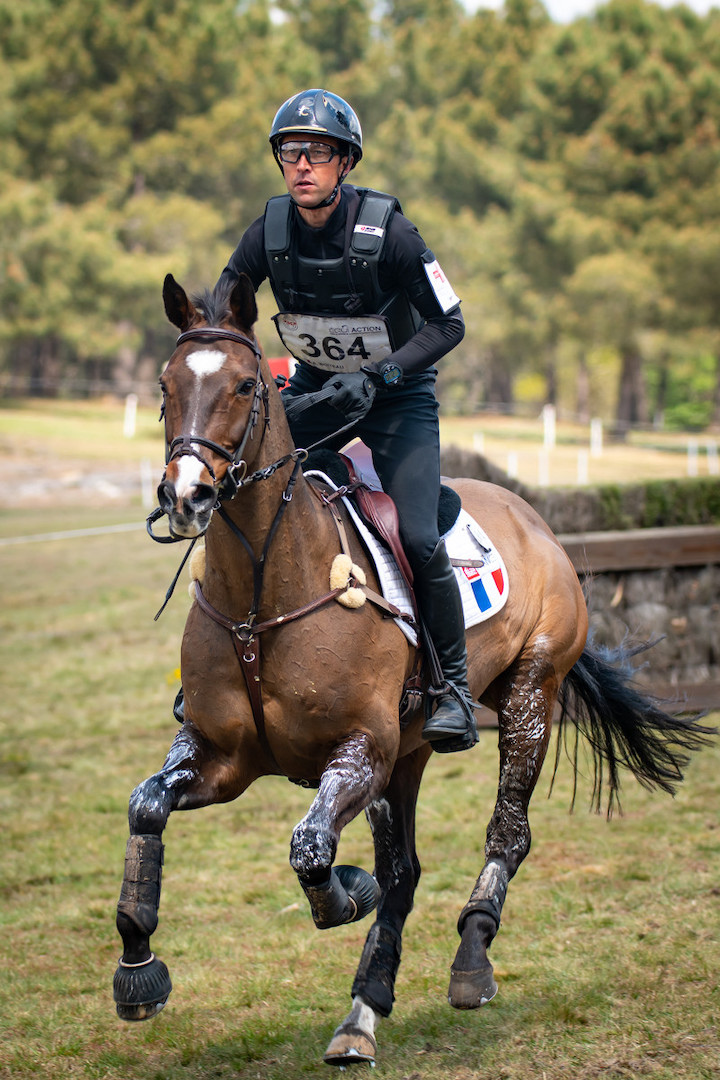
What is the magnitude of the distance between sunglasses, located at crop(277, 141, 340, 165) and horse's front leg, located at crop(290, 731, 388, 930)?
2.20 metres

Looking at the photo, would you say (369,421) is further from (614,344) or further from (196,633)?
(614,344)

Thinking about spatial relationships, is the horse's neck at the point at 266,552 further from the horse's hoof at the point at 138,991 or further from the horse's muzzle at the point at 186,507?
the horse's hoof at the point at 138,991

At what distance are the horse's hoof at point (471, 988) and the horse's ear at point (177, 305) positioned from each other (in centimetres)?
269

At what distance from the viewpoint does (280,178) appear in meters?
46.9

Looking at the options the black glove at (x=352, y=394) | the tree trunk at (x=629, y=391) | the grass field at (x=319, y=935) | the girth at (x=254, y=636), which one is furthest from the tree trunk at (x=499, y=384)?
the girth at (x=254, y=636)

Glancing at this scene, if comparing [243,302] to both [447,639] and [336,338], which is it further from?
[447,639]

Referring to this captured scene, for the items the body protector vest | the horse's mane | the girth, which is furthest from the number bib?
the girth

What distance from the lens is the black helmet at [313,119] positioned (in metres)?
4.43

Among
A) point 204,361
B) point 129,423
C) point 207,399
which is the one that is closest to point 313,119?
point 204,361

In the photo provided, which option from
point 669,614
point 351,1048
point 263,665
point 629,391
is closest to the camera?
point 263,665

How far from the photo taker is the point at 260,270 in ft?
15.3

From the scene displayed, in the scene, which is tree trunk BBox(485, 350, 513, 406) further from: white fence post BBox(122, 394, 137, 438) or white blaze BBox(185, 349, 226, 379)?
white blaze BBox(185, 349, 226, 379)

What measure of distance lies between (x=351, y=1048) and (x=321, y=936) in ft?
5.44

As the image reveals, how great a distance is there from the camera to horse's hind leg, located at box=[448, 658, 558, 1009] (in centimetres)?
450
